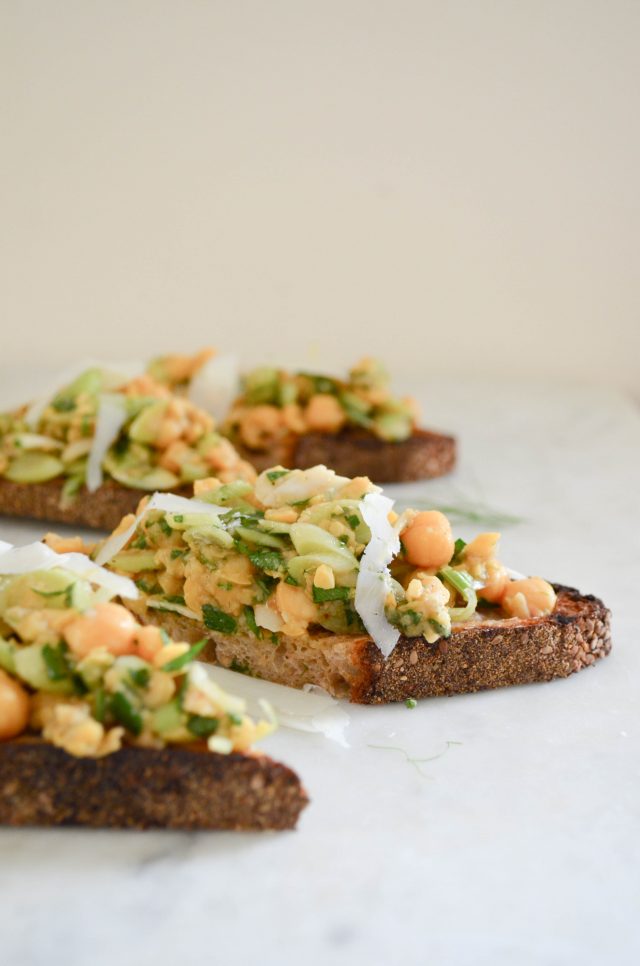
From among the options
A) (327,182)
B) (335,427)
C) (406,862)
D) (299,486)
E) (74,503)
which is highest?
(327,182)

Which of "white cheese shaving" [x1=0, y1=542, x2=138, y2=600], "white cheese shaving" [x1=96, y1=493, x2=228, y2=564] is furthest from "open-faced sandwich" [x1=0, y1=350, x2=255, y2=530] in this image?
"white cheese shaving" [x1=0, y1=542, x2=138, y2=600]

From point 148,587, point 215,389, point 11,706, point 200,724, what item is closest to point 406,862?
point 200,724

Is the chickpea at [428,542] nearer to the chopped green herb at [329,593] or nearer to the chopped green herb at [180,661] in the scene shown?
the chopped green herb at [329,593]

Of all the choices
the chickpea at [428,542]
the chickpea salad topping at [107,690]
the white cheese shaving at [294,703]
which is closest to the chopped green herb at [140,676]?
the chickpea salad topping at [107,690]

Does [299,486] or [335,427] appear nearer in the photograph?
[299,486]

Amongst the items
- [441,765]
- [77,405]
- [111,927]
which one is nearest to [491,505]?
[77,405]

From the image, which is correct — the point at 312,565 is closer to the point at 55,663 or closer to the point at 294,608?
the point at 294,608
